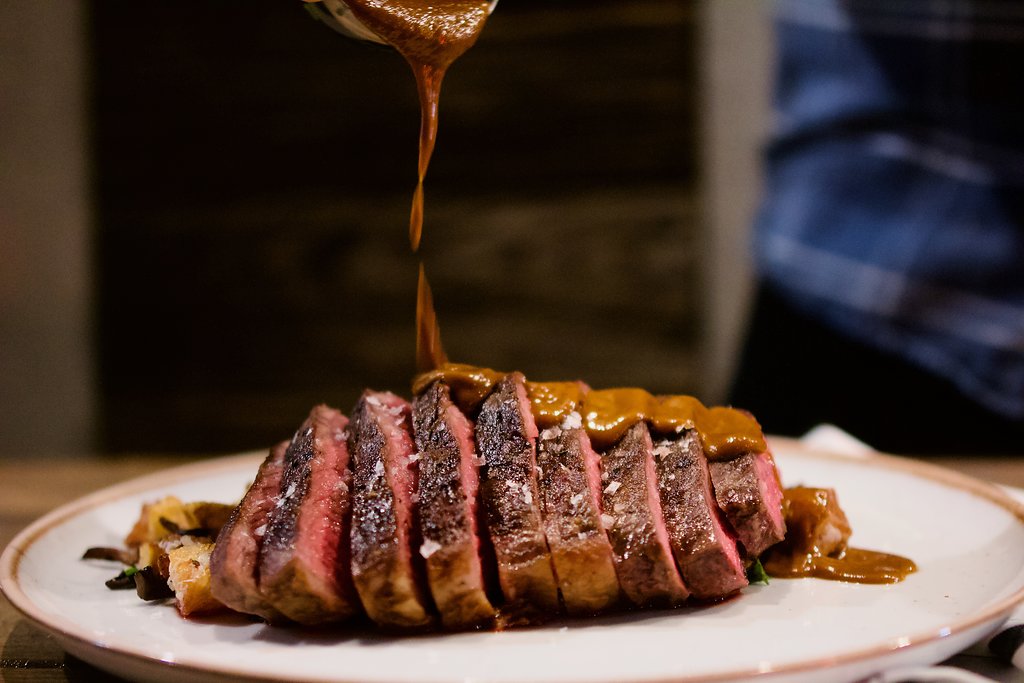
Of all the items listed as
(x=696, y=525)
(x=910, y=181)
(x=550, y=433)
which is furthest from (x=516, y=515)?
(x=910, y=181)

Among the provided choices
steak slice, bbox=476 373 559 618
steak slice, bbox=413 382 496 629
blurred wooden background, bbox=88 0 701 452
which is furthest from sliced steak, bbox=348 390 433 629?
blurred wooden background, bbox=88 0 701 452

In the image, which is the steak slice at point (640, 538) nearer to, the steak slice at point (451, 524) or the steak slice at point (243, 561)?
the steak slice at point (451, 524)

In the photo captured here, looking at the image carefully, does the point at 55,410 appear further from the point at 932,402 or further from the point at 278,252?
the point at 932,402

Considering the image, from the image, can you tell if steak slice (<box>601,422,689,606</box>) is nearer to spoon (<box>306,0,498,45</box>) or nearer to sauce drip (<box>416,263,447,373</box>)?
sauce drip (<box>416,263,447,373</box>)

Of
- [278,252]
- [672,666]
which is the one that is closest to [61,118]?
[278,252]

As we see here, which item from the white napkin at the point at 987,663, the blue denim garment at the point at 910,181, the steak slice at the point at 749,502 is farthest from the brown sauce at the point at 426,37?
the blue denim garment at the point at 910,181
